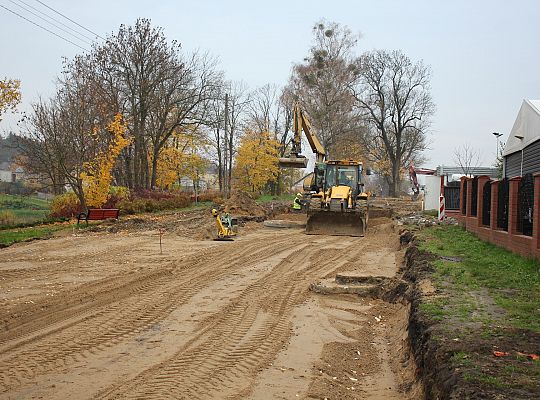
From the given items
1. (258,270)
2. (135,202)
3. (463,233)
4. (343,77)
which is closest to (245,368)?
(258,270)

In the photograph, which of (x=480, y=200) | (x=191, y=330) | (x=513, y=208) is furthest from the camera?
(x=480, y=200)

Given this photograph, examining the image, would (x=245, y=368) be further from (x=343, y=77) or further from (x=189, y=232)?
(x=343, y=77)

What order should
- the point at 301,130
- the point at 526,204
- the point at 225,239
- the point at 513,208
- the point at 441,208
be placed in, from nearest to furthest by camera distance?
1. the point at 526,204
2. the point at 513,208
3. the point at 225,239
4. the point at 441,208
5. the point at 301,130

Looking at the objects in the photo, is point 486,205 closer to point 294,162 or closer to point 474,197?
point 474,197

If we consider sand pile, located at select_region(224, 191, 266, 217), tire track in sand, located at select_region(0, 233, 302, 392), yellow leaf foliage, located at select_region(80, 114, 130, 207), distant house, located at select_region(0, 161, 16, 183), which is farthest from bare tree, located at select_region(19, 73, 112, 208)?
distant house, located at select_region(0, 161, 16, 183)

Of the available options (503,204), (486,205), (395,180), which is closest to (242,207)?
(486,205)

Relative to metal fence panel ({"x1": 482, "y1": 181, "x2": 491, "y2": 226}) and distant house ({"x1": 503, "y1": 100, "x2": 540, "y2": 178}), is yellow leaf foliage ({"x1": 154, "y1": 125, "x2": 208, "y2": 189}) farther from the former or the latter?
metal fence panel ({"x1": 482, "y1": 181, "x2": 491, "y2": 226})

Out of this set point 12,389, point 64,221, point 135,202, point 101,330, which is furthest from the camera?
point 135,202

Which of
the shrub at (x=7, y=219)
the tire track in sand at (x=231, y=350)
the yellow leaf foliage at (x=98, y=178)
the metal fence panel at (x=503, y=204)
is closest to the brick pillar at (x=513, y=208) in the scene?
the metal fence panel at (x=503, y=204)

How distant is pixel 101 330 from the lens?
860 centimetres

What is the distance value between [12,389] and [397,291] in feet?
24.6

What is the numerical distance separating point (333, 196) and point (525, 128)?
778 centimetres

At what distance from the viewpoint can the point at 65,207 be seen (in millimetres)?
29203

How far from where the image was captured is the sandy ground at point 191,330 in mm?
6508
